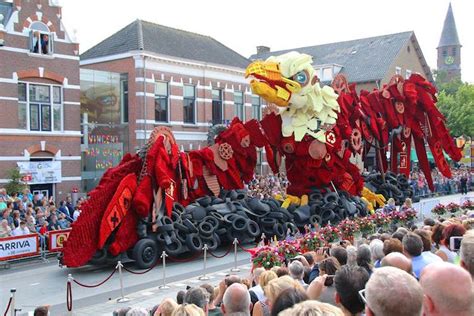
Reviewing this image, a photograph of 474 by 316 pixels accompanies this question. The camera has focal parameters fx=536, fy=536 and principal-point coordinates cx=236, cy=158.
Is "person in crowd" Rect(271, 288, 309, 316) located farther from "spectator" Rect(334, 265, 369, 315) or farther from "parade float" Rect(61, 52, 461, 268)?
"parade float" Rect(61, 52, 461, 268)

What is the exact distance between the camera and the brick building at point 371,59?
40.5 m

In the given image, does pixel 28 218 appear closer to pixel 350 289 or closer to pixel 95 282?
pixel 95 282

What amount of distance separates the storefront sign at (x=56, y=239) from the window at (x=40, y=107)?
7841 mm

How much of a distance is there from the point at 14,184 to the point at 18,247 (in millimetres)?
6681

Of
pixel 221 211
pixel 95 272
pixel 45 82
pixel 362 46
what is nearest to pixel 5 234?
pixel 95 272

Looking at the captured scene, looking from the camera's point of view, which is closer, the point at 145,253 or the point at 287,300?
the point at 287,300

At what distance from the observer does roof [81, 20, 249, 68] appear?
29.0m

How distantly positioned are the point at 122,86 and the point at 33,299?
18422 millimetres

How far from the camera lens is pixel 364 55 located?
42.8 meters

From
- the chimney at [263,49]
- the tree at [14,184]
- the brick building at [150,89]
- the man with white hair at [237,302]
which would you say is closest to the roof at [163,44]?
the brick building at [150,89]

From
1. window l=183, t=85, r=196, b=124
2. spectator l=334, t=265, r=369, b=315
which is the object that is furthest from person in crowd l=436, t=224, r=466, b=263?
window l=183, t=85, r=196, b=124

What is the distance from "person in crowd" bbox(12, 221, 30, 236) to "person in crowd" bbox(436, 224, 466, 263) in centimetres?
1180

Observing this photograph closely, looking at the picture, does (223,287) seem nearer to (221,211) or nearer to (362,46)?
(221,211)

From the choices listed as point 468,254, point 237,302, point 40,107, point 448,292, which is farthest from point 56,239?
point 448,292
